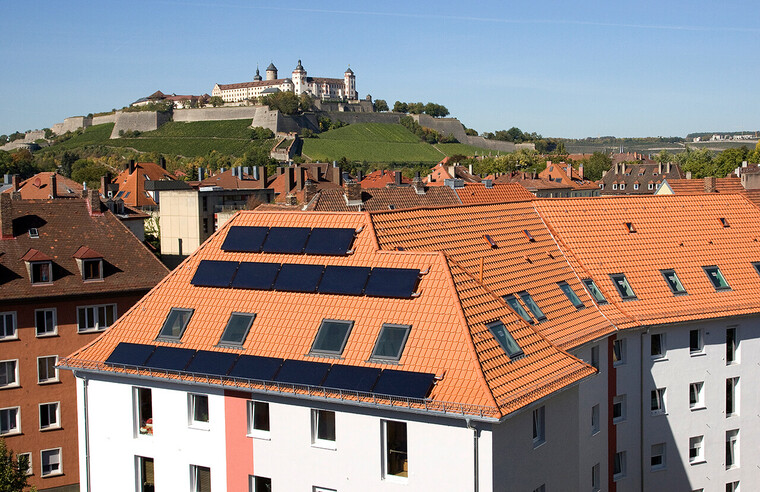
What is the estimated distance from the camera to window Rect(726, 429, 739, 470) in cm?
2631

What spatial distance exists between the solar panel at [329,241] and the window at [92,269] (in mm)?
12998

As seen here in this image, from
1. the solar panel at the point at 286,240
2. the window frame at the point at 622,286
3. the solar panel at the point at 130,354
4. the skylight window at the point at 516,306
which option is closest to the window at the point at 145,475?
the solar panel at the point at 130,354

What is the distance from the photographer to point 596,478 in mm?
23125

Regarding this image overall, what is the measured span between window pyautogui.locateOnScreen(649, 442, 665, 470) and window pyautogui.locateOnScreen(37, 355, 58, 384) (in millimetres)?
19072

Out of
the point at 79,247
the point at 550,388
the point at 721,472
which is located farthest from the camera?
the point at 79,247

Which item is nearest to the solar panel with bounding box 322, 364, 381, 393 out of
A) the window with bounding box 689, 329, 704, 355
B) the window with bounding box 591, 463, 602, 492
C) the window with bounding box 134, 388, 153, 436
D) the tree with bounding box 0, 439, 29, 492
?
the window with bounding box 134, 388, 153, 436

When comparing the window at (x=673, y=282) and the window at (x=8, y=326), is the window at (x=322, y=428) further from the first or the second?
the window at (x=8, y=326)

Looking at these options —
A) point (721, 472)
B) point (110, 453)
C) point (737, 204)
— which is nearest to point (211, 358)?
point (110, 453)

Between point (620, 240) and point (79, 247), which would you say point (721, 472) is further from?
point (79, 247)

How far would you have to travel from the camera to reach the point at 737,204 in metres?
30.1

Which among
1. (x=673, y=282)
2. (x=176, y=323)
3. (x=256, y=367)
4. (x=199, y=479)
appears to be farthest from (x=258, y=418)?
(x=673, y=282)

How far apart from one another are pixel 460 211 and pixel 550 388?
7.60 m

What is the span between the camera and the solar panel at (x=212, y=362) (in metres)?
18.8

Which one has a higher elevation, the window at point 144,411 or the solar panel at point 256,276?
the solar panel at point 256,276
